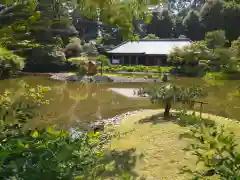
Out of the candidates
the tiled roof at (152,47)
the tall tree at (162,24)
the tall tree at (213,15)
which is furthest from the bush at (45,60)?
the tall tree at (213,15)

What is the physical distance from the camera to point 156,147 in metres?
7.00

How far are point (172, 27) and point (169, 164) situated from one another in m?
41.0

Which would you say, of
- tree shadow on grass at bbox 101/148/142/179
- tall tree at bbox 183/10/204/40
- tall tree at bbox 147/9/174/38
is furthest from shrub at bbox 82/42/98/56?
tree shadow on grass at bbox 101/148/142/179

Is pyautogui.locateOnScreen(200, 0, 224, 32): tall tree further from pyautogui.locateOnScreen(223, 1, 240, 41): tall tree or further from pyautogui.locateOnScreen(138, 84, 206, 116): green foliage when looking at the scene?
pyautogui.locateOnScreen(138, 84, 206, 116): green foliage

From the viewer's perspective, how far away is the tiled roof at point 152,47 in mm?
32625

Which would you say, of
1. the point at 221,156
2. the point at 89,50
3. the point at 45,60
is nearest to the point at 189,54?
the point at 89,50

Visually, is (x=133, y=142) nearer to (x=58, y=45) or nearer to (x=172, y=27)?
(x=58, y=45)

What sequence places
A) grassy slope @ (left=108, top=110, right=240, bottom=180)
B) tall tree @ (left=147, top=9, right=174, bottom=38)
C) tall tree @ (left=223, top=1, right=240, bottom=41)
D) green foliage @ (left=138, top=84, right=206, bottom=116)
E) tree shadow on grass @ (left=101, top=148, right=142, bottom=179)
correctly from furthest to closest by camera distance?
tall tree @ (left=147, top=9, right=174, bottom=38) < tall tree @ (left=223, top=1, right=240, bottom=41) < green foliage @ (left=138, top=84, right=206, bottom=116) < tree shadow on grass @ (left=101, top=148, right=142, bottom=179) < grassy slope @ (left=108, top=110, right=240, bottom=180)

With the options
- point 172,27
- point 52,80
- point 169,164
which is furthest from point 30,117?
point 172,27

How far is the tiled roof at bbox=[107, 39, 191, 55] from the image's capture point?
3262 centimetres

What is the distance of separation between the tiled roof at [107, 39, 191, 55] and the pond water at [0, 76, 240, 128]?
34.4ft

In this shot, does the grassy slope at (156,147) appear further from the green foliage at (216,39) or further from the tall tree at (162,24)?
the tall tree at (162,24)

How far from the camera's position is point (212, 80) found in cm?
2456

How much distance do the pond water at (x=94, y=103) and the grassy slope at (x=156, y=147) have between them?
2.88 m
